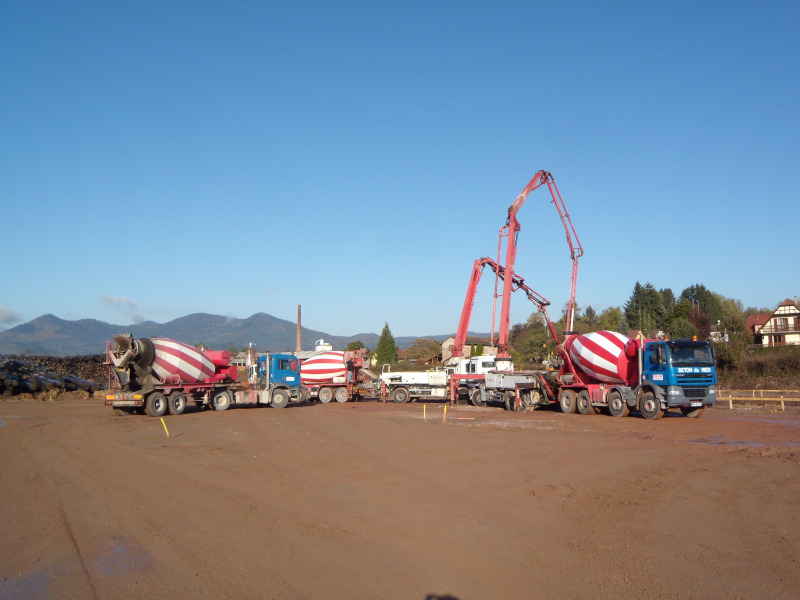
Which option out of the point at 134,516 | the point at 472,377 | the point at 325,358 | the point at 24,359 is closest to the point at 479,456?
the point at 134,516

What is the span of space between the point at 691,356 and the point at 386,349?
8144 cm

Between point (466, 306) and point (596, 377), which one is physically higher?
point (466, 306)

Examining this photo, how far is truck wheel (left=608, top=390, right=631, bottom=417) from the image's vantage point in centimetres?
2694

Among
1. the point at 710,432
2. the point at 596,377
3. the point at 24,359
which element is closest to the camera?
the point at 710,432

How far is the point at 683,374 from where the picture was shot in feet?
81.4

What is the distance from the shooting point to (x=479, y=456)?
15.2 meters

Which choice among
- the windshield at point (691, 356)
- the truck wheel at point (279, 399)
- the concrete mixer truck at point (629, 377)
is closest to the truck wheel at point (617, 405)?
the concrete mixer truck at point (629, 377)

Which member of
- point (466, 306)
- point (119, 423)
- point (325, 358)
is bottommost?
point (119, 423)

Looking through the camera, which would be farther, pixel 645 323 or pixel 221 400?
pixel 645 323

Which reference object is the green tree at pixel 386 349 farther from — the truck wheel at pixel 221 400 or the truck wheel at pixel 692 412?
the truck wheel at pixel 692 412

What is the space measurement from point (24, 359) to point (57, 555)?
5190 cm

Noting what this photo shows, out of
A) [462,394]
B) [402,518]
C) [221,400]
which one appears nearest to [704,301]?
[462,394]

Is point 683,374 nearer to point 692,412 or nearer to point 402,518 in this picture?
point 692,412

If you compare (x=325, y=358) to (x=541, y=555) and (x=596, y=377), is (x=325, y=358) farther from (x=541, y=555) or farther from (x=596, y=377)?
(x=541, y=555)
